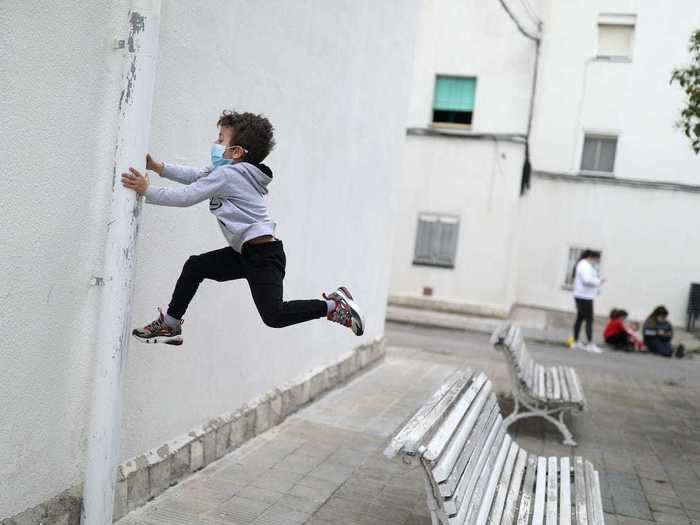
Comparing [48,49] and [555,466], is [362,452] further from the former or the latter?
[48,49]

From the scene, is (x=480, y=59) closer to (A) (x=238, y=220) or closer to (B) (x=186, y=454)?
(B) (x=186, y=454)

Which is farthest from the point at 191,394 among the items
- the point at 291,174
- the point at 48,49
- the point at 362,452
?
the point at 48,49

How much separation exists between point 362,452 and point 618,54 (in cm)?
1785

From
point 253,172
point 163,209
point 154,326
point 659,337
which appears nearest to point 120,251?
point 154,326

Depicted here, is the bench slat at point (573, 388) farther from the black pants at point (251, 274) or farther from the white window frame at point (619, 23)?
the white window frame at point (619, 23)

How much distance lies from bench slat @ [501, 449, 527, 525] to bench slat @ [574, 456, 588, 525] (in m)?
0.27

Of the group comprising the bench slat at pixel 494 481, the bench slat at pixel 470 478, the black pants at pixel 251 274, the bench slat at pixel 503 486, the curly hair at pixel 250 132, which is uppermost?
the curly hair at pixel 250 132

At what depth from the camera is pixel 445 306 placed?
17.7 meters

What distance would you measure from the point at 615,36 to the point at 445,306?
9.00 m

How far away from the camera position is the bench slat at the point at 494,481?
323 cm

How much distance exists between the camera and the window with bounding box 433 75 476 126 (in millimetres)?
17906

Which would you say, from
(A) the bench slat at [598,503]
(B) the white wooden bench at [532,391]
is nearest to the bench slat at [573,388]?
(B) the white wooden bench at [532,391]

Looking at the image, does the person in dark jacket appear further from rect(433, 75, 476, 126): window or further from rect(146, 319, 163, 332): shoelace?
rect(146, 319, 163, 332): shoelace

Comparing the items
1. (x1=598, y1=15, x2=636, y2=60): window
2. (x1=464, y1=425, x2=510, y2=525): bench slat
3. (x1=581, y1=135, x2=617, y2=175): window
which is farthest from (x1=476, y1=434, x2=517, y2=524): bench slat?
(x1=598, y1=15, x2=636, y2=60): window
